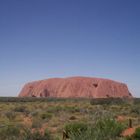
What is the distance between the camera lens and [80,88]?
149 metres

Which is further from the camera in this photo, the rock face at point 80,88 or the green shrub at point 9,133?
the rock face at point 80,88

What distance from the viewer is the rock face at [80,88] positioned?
14525 centimetres

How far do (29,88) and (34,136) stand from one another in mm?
154878

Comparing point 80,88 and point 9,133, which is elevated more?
point 80,88

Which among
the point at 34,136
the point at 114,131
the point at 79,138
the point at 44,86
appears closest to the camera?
the point at 79,138

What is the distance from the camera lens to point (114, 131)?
1500cm

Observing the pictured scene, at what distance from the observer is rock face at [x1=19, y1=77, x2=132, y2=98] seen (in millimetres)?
145250

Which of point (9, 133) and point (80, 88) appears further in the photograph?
point (80, 88)

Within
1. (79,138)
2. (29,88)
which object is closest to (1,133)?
(79,138)

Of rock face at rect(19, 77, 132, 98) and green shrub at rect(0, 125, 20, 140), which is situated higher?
rock face at rect(19, 77, 132, 98)

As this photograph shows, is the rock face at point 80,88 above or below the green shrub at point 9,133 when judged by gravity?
above

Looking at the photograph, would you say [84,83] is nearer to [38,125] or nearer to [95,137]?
[38,125]

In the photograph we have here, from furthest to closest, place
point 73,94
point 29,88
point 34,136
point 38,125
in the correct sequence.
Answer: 1. point 29,88
2. point 73,94
3. point 38,125
4. point 34,136

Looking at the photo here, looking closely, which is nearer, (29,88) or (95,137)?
(95,137)
